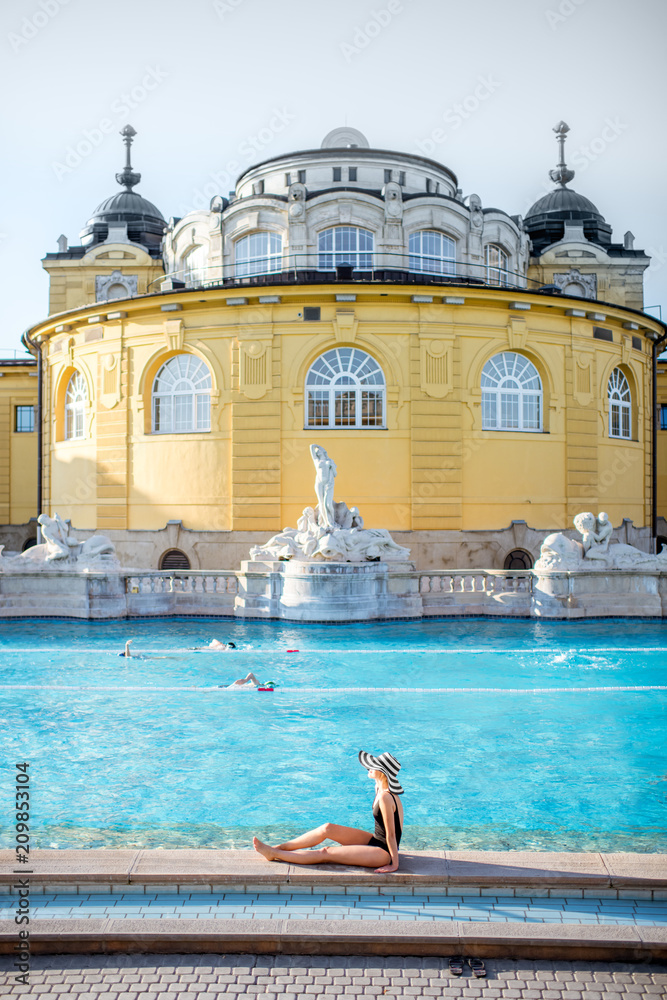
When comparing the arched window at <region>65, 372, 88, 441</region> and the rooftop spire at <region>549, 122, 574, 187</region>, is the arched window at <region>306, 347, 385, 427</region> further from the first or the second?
the rooftop spire at <region>549, 122, 574, 187</region>

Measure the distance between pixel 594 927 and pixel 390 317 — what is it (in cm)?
2001

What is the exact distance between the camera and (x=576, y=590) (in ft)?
59.0

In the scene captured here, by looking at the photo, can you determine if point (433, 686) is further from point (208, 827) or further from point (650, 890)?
point (650, 890)

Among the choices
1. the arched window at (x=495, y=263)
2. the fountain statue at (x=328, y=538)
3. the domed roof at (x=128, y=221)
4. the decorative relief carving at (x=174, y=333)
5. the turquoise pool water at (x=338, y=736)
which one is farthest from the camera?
the domed roof at (x=128, y=221)

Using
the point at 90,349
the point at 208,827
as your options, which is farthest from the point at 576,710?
the point at 90,349

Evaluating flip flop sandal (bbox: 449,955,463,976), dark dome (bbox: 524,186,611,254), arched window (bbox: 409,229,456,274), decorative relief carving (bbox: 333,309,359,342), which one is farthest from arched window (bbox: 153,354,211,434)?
flip flop sandal (bbox: 449,955,463,976)

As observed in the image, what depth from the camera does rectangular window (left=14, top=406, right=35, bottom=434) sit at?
115 ft

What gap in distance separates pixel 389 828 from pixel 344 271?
2002cm

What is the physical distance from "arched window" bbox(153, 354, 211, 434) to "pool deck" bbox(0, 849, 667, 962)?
1943 cm

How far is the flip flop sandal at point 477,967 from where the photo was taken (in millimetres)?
4232

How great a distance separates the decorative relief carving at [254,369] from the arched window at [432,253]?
6.71 metres

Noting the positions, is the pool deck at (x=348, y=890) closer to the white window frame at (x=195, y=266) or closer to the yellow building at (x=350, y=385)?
the yellow building at (x=350, y=385)

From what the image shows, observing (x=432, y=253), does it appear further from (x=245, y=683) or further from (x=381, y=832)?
(x=381, y=832)

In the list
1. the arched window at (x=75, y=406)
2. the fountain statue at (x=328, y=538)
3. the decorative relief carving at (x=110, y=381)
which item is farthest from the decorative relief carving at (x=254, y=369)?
the arched window at (x=75, y=406)
